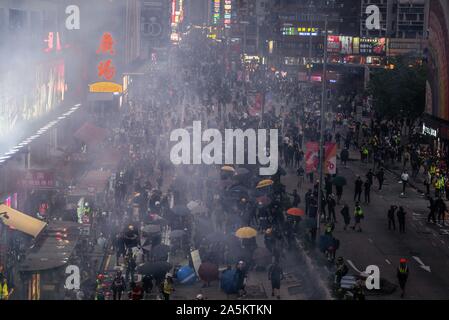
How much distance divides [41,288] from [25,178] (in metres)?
9.27

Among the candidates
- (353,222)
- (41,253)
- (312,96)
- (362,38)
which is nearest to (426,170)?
(353,222)

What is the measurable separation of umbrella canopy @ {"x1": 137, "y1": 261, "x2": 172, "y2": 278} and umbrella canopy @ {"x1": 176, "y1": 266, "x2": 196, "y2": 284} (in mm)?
1274

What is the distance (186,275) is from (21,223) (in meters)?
4.23

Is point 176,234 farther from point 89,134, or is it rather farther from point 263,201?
point 89,134

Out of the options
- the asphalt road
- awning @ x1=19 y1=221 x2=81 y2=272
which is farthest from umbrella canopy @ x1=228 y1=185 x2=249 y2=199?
awning @ x1=19 y1=221 x2=81 y2=272

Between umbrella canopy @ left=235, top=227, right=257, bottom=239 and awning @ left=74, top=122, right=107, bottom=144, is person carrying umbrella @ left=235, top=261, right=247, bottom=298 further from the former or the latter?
awning @ left=74, top=122, right=107, bottom=144

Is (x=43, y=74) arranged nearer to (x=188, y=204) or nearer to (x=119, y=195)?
(x=119, y=195)

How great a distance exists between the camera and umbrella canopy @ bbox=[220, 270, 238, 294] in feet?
71.5

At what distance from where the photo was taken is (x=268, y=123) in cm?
5681

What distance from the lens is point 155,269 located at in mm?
21969

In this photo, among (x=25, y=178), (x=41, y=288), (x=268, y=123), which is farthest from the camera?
(x=268, y=123)

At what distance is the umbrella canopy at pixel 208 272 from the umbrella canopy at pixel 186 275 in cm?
51

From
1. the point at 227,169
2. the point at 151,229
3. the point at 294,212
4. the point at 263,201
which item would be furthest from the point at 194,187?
the point at 151,229

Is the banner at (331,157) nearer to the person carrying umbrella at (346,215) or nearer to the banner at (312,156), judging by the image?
the banner at (312,156)
